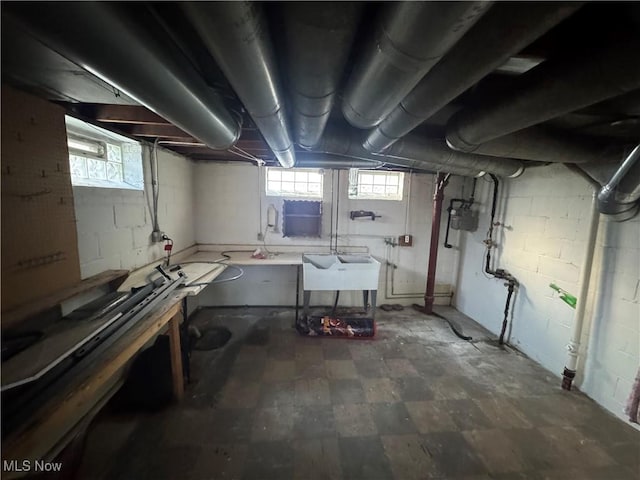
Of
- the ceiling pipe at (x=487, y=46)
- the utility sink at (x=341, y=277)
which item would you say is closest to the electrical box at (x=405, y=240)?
the utility sink at (x=341, y=277)

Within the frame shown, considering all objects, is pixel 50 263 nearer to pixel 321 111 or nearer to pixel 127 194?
pixel 127 194

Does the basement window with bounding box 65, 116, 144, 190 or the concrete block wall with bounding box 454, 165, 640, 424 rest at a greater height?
the basement window with bounding box 65, 116, 144, 190

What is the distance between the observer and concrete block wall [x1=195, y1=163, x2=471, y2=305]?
3.58 m

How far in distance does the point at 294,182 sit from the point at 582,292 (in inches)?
129

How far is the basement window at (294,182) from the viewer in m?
3.65

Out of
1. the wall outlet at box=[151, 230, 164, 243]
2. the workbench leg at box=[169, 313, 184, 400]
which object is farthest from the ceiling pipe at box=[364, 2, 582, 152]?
the wall outlet at box=[151, 230, 164, 243]

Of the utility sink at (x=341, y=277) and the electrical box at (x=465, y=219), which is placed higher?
the electrical box at (x=465, y=219)

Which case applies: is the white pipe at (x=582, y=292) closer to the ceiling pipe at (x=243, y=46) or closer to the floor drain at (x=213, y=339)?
the ceiling pipe at (x=243, y=46)

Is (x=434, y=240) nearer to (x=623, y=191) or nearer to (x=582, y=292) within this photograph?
(x=582, y=292)

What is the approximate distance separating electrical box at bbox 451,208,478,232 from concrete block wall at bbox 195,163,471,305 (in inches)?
13.7

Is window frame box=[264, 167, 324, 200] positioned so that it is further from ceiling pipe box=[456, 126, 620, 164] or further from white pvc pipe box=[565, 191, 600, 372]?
white pvc pipe box=[565, 191, 600, 372]

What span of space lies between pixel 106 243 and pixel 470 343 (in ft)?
12.2

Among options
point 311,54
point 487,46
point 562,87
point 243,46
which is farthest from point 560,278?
point 243,46

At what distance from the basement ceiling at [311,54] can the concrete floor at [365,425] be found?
6.38 ft
